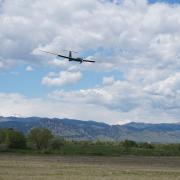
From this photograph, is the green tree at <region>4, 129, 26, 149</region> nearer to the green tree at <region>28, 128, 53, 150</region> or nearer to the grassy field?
the green tree at <region>28, 128, 53, 150</region>

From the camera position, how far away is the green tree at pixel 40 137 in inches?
5871

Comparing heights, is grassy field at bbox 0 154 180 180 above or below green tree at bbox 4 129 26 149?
below

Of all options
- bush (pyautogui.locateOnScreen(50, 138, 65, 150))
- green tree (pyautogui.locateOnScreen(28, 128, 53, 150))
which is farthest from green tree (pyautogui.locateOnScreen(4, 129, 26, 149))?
bush (pyautogui.locateOnScreen(50, 138, 65, 150))

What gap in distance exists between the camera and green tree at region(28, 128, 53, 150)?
149 m

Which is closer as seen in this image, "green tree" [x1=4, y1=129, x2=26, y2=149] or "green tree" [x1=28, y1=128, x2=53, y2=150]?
"green tree" [x1=4, y1=129, x2=26, y2=149]

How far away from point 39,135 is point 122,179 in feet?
341

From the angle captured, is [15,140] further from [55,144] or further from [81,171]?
[81,171]

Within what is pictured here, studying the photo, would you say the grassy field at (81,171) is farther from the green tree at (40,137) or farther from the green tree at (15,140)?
the green tree at (40,137)

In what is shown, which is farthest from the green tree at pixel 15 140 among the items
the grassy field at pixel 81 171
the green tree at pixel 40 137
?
the grassy field at pixel 81 171

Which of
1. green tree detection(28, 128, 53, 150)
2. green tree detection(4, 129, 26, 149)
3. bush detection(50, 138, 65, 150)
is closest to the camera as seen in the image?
green tree detection(4, 129, 26, 149)

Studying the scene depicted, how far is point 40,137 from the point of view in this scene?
493 ft

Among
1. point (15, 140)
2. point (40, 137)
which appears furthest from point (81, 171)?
point (40, 137)

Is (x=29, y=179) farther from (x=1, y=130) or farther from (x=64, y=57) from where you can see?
(x=1, y=130)

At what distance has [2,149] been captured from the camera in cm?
12538
